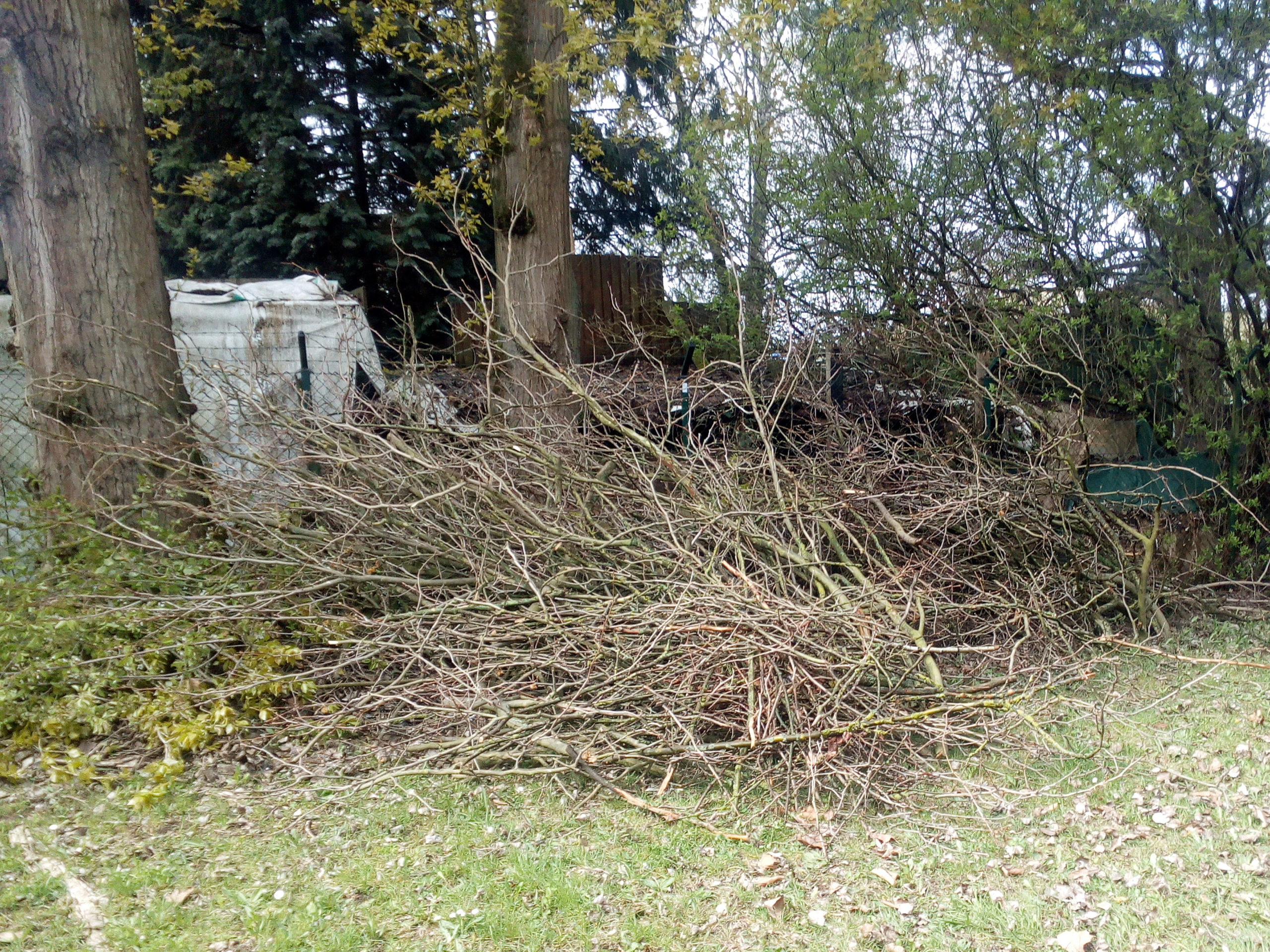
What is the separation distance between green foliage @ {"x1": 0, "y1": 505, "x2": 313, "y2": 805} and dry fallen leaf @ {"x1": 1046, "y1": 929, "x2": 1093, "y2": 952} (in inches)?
122

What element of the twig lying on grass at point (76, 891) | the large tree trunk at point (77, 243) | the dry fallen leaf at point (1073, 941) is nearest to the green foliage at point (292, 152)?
the large tree trunk at point (77, 243)

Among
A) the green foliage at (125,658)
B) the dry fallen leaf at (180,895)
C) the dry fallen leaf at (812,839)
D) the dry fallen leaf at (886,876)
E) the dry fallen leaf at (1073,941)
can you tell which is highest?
the green foliage at (125,658)

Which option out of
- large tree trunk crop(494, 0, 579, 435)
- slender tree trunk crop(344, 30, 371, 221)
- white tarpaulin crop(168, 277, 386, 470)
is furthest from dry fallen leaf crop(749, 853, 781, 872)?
slender tree trunk crop(344, 30, 371, 221)

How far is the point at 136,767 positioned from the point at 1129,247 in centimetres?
661

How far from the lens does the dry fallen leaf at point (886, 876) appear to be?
9.56 feet

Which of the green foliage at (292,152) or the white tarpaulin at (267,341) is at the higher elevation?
the green foliage at (292,152)

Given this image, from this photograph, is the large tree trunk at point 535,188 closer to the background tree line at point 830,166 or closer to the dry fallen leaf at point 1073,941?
the background tree line at point 830,166

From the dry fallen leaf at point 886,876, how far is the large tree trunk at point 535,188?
4.97 metres

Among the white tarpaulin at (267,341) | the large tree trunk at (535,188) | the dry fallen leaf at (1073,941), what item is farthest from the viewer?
the large tree trunk at (535,188)

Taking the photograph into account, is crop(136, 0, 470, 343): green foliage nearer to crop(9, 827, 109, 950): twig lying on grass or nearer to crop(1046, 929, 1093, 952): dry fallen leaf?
crop(9, 827, 109, 950): twig lying on grass

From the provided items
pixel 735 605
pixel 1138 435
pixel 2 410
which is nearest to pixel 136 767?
pixel 735 605

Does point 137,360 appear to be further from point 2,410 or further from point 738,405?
point 738,405

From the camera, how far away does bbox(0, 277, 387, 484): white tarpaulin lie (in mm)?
5695

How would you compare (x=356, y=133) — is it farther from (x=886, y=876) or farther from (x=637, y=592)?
(x=886, y=876)
